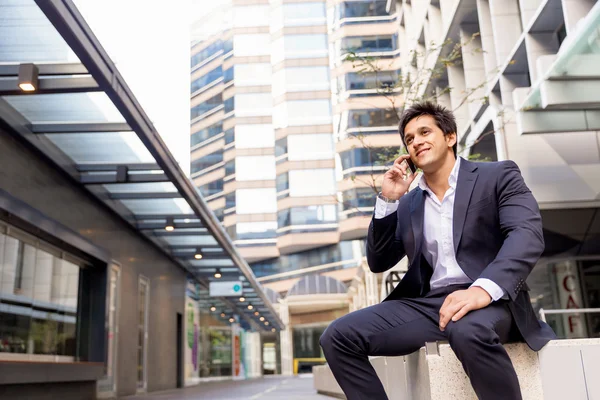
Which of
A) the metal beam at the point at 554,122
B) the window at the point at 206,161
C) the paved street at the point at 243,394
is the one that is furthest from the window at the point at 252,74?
the metal beam at the point at 554,122

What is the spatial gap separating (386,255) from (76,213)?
10683 millimetres

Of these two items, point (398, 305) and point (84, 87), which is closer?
point (398, 305)

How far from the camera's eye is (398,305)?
273 centimetres

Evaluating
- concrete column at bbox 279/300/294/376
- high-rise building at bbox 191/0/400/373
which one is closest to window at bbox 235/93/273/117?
high-rise building at bbox 191/0/400/373

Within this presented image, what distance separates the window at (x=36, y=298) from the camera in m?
9.55

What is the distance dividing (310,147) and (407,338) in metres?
60.8

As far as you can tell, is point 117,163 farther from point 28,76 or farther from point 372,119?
point 372,119

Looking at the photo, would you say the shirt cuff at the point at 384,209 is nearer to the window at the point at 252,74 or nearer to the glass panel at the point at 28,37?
the glass panel at the point at 28,37

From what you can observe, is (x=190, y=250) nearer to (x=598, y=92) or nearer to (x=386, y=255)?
(x=598, y=92)

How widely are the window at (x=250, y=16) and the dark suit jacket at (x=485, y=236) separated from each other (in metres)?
68.5

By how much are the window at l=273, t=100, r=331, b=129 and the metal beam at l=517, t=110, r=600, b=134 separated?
5187 cm

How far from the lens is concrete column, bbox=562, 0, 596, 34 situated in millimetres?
10320

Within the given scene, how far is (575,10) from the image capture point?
408 inches

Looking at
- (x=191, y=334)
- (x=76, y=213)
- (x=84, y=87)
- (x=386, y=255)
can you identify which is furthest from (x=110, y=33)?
(x=191, y=334)
